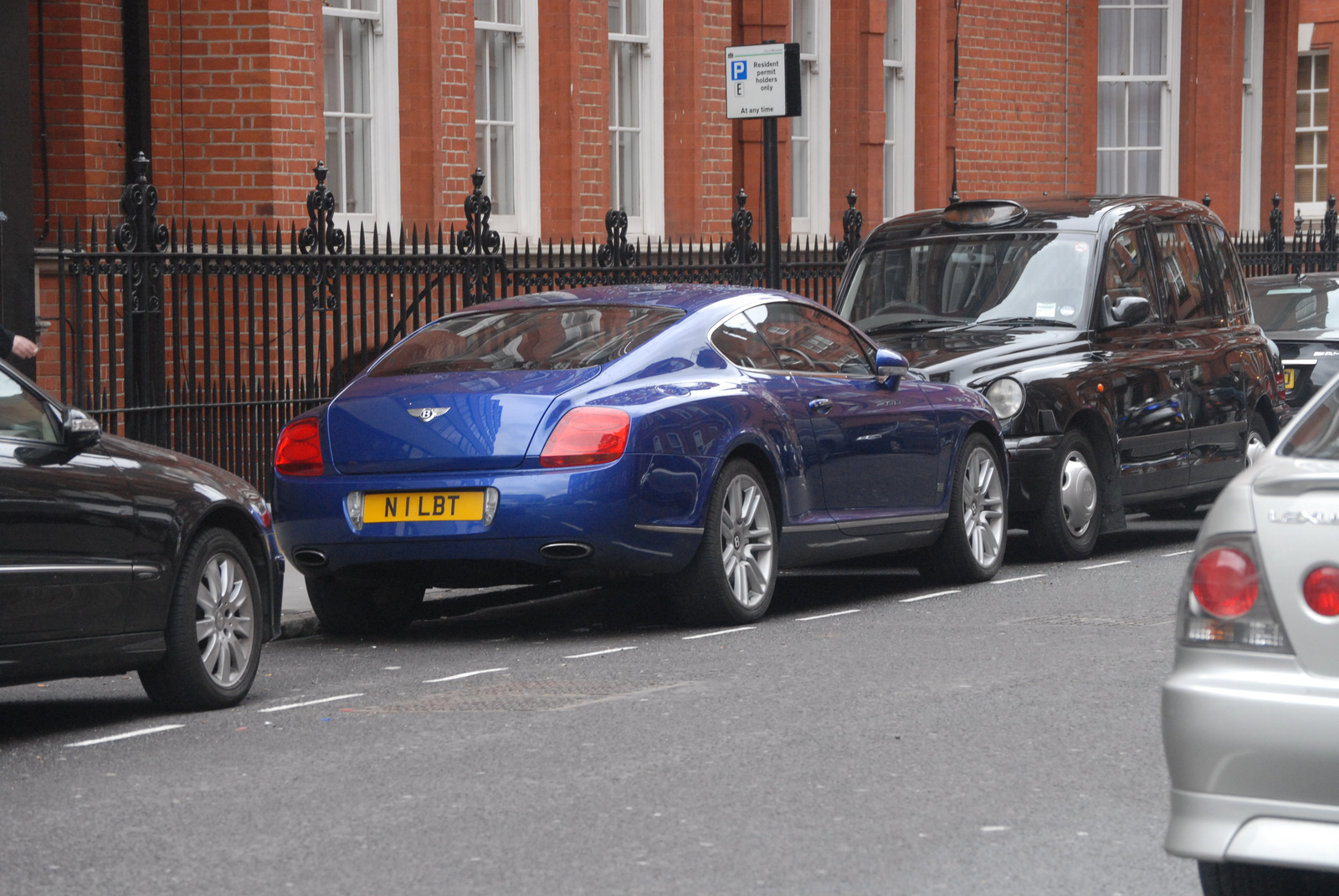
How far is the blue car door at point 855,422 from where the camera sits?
412 inches

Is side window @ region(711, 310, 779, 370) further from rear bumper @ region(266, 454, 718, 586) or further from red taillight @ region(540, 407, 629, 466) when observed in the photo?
red taillight @ region(540, 407, 629, 466)

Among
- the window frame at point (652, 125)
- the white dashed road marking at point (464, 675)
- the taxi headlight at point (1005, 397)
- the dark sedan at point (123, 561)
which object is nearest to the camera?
the dark sedan at point (123, 561)

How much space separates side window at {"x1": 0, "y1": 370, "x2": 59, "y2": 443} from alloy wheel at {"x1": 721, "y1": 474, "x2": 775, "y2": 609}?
3129mm

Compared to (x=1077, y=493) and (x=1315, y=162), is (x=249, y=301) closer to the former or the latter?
(x=1077, y=493)

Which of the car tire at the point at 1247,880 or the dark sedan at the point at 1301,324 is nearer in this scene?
the car tire at the point at 1247,880

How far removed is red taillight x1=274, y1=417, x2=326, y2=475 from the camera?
31.2ft

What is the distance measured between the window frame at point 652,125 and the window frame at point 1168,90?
30.5 feet

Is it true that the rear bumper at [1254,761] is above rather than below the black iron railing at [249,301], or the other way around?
below

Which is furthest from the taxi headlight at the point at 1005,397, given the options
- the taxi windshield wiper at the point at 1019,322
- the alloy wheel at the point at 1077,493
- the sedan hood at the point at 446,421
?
the sedan hood at the point at 446,421

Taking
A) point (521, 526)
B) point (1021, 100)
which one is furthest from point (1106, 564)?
point (1021, 100)

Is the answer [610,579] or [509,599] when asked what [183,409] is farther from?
[610,579]

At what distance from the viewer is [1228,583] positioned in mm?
4398

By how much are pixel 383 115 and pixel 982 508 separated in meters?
7.29

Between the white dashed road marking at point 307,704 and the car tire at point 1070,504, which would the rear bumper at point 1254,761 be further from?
the car tire at point 1070,504
